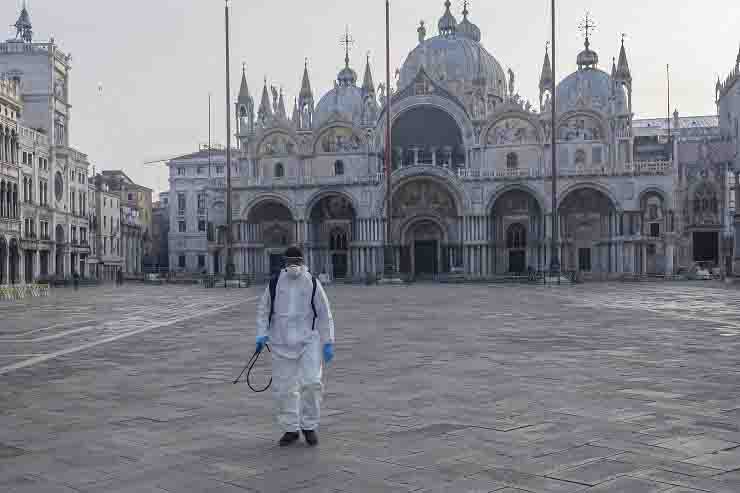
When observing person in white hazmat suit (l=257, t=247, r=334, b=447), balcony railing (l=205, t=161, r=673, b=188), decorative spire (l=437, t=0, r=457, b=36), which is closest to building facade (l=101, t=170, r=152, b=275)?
balcony railing (l=205, t=161, r=673, b=188)

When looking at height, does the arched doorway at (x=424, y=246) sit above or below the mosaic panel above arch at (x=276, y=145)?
below

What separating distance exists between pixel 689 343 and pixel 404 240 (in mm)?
52054

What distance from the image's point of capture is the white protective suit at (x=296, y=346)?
7.40 metres

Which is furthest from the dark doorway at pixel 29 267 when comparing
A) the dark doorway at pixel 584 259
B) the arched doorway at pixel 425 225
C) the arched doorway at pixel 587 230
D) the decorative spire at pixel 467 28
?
the decorative spire at pixel 467 28

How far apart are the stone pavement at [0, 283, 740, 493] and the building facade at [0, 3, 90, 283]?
4946 centimetres

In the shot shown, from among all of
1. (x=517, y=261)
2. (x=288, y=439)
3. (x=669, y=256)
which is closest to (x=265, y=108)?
(x=517, y=261)

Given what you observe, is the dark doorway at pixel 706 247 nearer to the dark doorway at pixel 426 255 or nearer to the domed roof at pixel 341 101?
the dark doorway at pixel 426 255

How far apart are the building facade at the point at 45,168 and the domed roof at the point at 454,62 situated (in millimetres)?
29193

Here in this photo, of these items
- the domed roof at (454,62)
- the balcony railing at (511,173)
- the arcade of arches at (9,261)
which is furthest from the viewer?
the domed roof at (454,62)

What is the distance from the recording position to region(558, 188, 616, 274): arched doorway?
62.6 meters

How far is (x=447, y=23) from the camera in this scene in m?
80.5

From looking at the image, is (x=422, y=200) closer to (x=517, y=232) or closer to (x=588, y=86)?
(x=517, y=232)

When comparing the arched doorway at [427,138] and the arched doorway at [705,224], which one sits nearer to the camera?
the arched doorway at [427,138]

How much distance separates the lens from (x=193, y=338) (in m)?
17.0
